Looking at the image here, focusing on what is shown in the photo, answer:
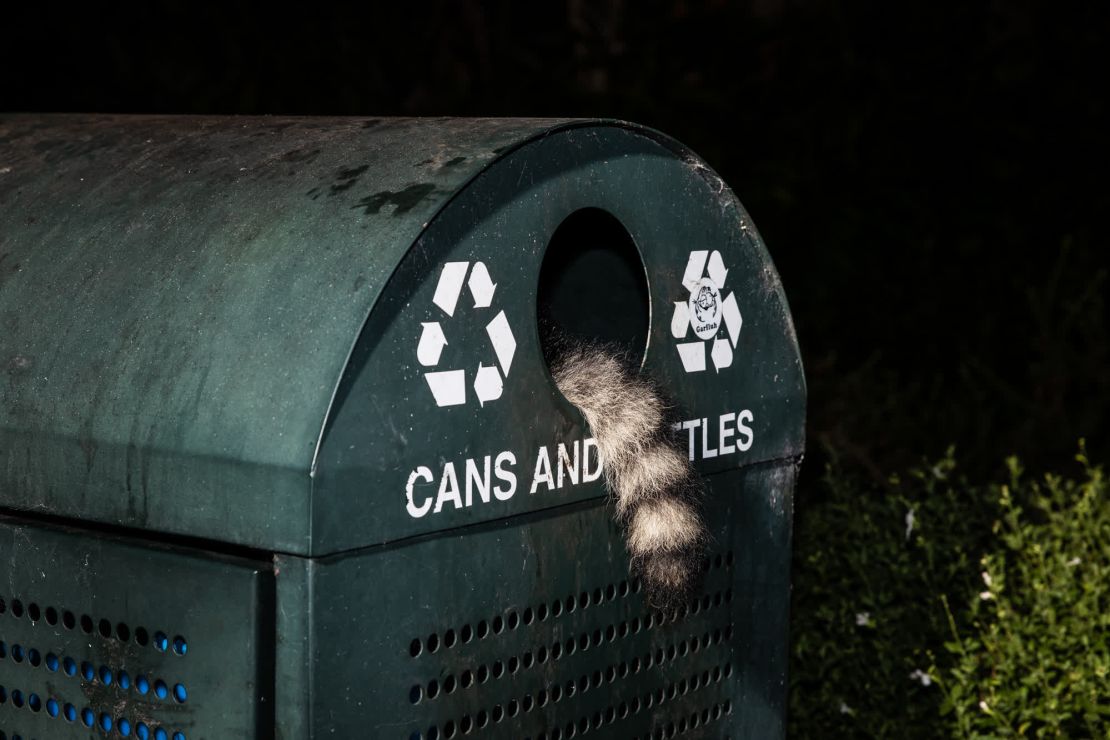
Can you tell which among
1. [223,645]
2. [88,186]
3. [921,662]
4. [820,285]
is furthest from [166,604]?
[820,285]

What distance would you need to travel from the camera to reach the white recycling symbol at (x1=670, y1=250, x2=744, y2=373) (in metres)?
2.12

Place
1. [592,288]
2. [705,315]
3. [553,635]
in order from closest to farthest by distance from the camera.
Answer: [553,635] → [705,315] → [592,288]

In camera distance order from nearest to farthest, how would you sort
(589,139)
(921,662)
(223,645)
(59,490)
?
(223,645) < (59,490) < (589,139) < (921,662)

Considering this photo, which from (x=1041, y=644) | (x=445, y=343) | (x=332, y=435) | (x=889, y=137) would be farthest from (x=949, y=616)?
(x=889, y=137)

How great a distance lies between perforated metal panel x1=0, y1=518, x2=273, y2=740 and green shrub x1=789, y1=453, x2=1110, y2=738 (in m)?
1.76

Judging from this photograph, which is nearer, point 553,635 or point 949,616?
point 553,635

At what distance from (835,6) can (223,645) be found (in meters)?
4.79

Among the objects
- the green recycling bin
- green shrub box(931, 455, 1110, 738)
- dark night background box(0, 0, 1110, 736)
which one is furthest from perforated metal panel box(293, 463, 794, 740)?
dark night background box(0, 0, 1110, 736)

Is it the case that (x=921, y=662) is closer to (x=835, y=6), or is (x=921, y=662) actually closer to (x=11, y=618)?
(x=11, y=618)

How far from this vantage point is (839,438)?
422 cm

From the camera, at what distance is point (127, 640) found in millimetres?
1776

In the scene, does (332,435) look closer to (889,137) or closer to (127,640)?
(127,640)

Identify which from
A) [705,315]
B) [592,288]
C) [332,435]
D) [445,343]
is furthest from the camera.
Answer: [592,288]

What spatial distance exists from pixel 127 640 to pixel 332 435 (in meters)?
0.39
